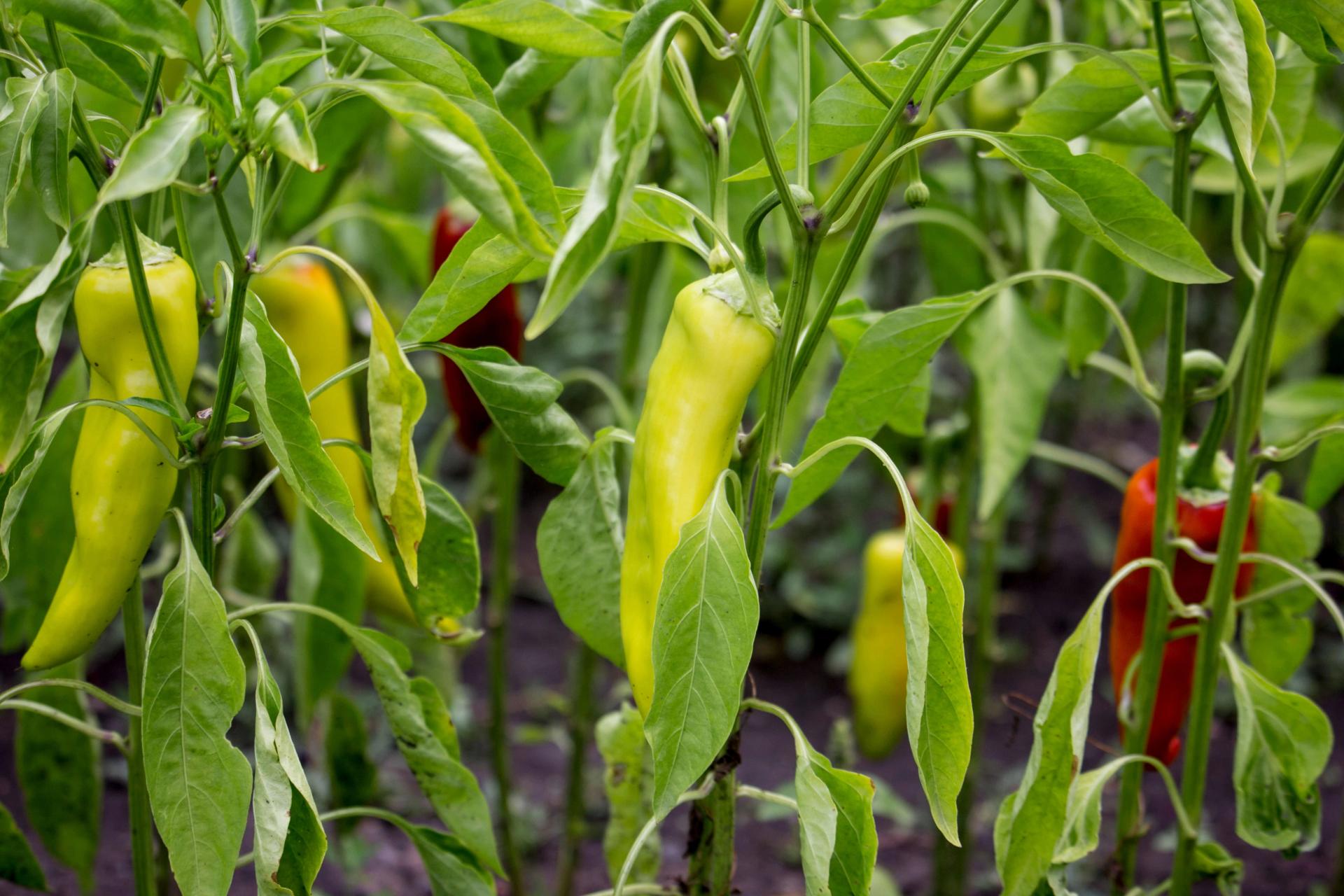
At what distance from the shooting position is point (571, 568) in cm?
78

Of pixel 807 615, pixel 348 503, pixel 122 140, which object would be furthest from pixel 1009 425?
pixel 807 615

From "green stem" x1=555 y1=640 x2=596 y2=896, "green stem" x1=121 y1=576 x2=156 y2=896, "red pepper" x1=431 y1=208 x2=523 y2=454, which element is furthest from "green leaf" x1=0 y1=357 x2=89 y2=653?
"green stem" x1=555 y1=640 x2=596 y2=896

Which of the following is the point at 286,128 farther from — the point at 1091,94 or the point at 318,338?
the point at 318,338

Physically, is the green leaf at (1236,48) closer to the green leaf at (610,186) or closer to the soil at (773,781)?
the green leaf at (610,186)

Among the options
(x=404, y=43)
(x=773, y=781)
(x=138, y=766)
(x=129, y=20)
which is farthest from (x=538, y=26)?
(x=773, y=781)

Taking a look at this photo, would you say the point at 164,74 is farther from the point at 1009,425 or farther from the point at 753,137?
the point at 1009,425

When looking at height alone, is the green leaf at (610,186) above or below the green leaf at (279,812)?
above

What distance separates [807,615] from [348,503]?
164cm

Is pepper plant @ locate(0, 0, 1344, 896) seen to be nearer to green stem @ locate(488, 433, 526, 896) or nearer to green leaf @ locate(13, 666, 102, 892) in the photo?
green leaf @ locate(13, 666, 102, 892)

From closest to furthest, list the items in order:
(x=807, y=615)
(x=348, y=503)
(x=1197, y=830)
Answer: (x=348, y=503)
(x=1197, y=830)
(x=807, y=615)

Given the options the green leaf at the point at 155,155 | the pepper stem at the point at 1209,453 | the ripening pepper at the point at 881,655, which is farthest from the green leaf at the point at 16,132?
the ripening pepper at the point at 881,655

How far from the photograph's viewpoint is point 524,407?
75 centimetres

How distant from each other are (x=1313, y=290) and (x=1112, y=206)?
0.73 m

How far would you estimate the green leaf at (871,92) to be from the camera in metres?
0.68
